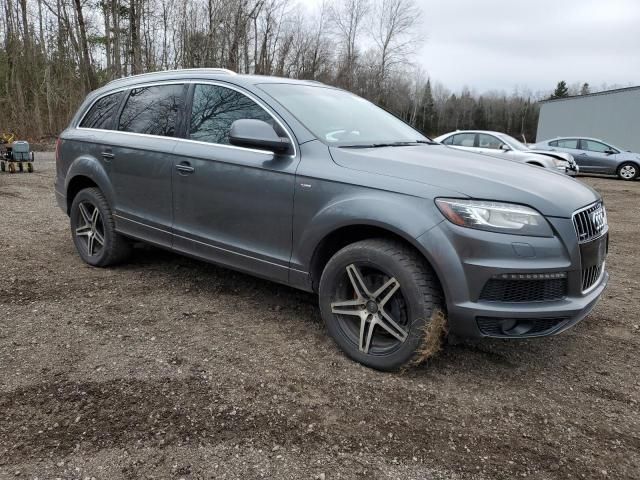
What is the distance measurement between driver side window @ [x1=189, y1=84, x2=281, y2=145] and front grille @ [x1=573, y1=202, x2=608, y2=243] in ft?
6.55

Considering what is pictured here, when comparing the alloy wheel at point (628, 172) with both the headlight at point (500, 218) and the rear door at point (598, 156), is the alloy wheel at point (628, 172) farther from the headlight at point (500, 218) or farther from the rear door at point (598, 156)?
the headlight at point (500, 218)

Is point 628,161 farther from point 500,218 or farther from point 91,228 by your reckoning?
point 91,228

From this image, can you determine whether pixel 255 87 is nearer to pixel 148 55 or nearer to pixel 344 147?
pixel 344 147

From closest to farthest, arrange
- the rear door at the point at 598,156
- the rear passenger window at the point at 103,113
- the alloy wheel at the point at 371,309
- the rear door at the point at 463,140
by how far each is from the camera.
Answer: the alloy wheel at the point at 371,309
the rear passenger window at the point at 103,113
the rear door at the point at 463,140
the rear door at the point at 598,156

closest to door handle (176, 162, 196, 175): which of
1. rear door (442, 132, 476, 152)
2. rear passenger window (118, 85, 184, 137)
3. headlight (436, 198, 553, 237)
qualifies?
rear passenger window (118, 85, 184, 137)

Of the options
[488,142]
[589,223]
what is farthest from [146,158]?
[488,142]

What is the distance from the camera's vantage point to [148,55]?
1145 inches

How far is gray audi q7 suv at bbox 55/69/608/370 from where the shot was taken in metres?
2.59

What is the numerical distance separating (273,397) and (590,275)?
73.6 inches

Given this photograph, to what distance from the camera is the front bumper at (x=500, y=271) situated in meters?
2.54

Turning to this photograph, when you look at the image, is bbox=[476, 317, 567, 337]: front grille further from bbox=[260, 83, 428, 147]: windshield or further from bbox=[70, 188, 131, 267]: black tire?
bbox=[70, 188, 131, 267]: black tire

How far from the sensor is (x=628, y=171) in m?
17.8

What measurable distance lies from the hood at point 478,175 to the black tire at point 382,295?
42cm

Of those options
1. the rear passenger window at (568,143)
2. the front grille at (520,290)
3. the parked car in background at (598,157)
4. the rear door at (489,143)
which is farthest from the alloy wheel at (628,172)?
the front grille at (520,290)
